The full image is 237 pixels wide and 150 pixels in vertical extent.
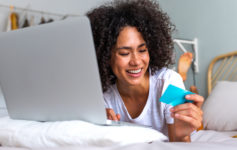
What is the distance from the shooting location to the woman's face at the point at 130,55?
2.91ft

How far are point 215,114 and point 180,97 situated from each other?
873 millimetres

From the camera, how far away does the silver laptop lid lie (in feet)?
1.65

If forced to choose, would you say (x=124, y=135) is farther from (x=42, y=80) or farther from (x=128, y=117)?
(x=128, y=117)

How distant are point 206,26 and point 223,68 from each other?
15.0 inches

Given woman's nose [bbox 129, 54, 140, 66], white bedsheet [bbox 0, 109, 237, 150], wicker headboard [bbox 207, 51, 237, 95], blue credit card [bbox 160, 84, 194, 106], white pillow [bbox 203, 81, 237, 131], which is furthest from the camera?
wicker headboard [bbox 207, 51, 237, 95]

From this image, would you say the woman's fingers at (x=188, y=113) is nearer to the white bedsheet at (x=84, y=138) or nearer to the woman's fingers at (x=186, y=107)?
the woman's fingers at (x=186, y=107)

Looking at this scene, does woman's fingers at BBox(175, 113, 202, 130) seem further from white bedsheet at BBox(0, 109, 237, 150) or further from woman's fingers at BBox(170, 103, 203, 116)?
white bedsheet at BBox(0, 109, 237, 150)

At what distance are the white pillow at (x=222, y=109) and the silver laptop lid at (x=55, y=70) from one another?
1017 mm

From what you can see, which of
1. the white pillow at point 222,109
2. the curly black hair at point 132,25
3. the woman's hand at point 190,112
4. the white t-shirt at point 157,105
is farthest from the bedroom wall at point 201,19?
the woman's hand at point 190,112

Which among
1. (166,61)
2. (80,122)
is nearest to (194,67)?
(166,61)

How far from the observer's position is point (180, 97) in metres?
0.65

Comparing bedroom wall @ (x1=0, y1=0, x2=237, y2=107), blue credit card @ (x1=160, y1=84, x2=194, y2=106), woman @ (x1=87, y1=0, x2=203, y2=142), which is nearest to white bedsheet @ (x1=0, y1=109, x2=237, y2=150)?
blue credit card @ (x1=160, y1=84, x2=194, y2=106)

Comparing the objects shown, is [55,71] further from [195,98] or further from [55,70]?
[195,98]

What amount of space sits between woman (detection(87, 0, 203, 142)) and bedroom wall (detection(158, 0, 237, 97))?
926 millimetres
